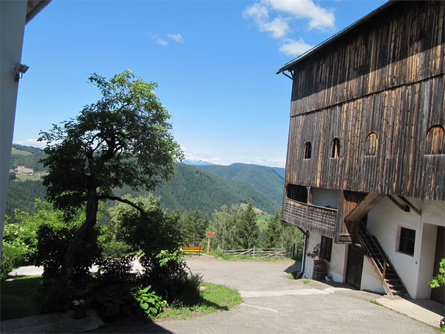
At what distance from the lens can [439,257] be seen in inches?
490

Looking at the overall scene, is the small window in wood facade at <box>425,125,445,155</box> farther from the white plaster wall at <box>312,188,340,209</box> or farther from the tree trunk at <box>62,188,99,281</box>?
the tree trunk at <box>62,188,99,281</box>

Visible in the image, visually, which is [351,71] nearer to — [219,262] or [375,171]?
[375,171]

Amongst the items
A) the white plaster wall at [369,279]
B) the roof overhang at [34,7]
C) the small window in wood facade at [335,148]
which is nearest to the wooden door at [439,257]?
the white plaster wall at [369,279]

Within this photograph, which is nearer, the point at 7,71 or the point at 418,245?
the point at 7,71

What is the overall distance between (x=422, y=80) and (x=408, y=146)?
2.43 metres

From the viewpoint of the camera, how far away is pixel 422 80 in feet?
36.0

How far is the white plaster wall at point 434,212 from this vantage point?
1163cm

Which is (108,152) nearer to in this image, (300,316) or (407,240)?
(300,316)

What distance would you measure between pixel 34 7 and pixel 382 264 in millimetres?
16009

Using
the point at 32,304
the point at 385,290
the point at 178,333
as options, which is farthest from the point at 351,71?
the point at 32,304

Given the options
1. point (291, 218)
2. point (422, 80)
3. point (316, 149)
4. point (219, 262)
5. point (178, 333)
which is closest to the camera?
point (178, 333)

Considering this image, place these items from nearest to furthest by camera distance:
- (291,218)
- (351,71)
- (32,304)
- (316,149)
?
(32,304), (351,71), (316,149), (291,218)

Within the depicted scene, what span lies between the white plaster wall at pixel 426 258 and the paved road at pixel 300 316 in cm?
198

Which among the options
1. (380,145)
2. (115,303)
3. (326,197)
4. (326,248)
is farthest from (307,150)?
(115,303)
